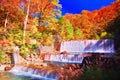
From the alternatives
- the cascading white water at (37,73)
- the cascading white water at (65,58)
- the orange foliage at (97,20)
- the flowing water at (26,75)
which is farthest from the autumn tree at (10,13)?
the orange foliage at (97,20)

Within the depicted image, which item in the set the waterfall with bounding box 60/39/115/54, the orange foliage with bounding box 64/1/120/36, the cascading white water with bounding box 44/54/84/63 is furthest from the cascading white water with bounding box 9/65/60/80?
the orange foliage with bounding box 64/1/120/36

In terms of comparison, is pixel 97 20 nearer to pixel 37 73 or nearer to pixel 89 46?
pixel 89 46

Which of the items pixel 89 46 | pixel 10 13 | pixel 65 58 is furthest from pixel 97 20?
pixel 65 58

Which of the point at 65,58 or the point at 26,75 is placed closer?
the point at 26,75

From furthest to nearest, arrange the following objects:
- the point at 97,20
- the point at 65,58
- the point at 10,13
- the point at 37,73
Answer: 1. the point at 97,20
2. the point at 10,13
3. the point at 65,58
4. the point at 37,73

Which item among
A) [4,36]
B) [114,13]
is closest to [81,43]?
[4,36]

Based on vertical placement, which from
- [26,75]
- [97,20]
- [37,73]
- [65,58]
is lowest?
[26,75]

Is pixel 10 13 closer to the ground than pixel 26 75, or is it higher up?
higher up

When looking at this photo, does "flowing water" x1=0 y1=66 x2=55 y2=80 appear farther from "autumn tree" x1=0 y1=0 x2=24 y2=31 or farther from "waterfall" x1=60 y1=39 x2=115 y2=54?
"waterfall" x1=60 y1=39 x2=115 y2=54

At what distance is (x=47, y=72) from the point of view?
14422 millimetres

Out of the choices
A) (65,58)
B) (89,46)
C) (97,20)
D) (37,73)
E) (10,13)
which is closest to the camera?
(37,73)

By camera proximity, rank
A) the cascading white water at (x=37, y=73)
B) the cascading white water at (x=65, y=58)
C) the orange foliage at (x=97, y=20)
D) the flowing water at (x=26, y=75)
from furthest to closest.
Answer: the orange foliage at (x=97, y=20), the cascading white water at (x=65, y=58), the flowing water at (x=26, y=75), the cascading white water at (x=37, y=73)

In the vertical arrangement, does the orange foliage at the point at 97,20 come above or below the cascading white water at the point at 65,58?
above

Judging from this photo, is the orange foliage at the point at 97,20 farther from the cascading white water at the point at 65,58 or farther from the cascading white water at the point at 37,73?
the cascading white water at the point at 37,73
